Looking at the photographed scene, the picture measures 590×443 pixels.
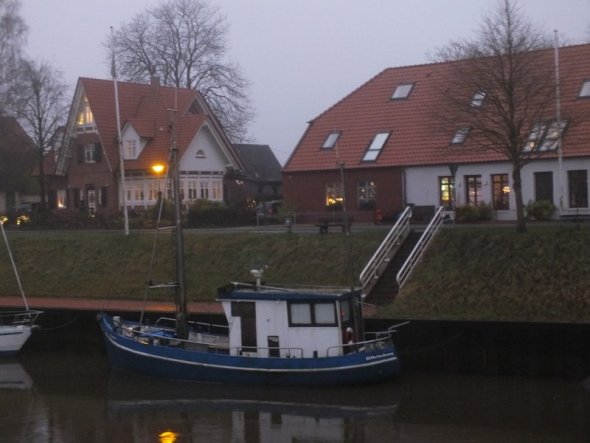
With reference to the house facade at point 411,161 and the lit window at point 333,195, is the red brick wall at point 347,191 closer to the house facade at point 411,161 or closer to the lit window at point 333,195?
the house facade at point 411,161

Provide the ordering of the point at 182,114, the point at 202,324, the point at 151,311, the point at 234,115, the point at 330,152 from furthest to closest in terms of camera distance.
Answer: the point at 234,115 < the point at 182,114 < the point at 330,152 < the point at 151,311 < the point at 202,324

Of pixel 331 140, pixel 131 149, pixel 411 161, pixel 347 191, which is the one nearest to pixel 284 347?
pixel 411 161

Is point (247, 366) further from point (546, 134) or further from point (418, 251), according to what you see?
point (546, 134)

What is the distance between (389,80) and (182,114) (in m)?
13.5

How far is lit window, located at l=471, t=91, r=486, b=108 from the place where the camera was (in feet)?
103

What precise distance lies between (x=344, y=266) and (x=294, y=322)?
8027mm

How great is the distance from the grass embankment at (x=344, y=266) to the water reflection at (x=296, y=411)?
359cm

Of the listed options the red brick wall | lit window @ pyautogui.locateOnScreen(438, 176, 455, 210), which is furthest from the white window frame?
lit window @ pyautogui.locateOnScreen(438, 176, 455, 210)

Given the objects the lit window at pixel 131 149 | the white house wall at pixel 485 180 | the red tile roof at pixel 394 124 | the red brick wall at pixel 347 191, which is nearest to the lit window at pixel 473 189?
the white house wall at pixel 485 180

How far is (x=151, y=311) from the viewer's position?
98.6ft

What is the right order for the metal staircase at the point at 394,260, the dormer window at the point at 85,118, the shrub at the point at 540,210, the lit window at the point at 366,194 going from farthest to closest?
the dormer window at the point at 85,118
the lit window at the point at 366,194
the shrub at the point at 540,210
the metal staircase at the point at 394,260

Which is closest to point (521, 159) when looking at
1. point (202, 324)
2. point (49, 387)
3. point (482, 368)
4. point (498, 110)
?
point (498, 110)

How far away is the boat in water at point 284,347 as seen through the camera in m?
23.9

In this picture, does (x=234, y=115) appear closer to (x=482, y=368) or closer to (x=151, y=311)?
(x=151, y=311)
